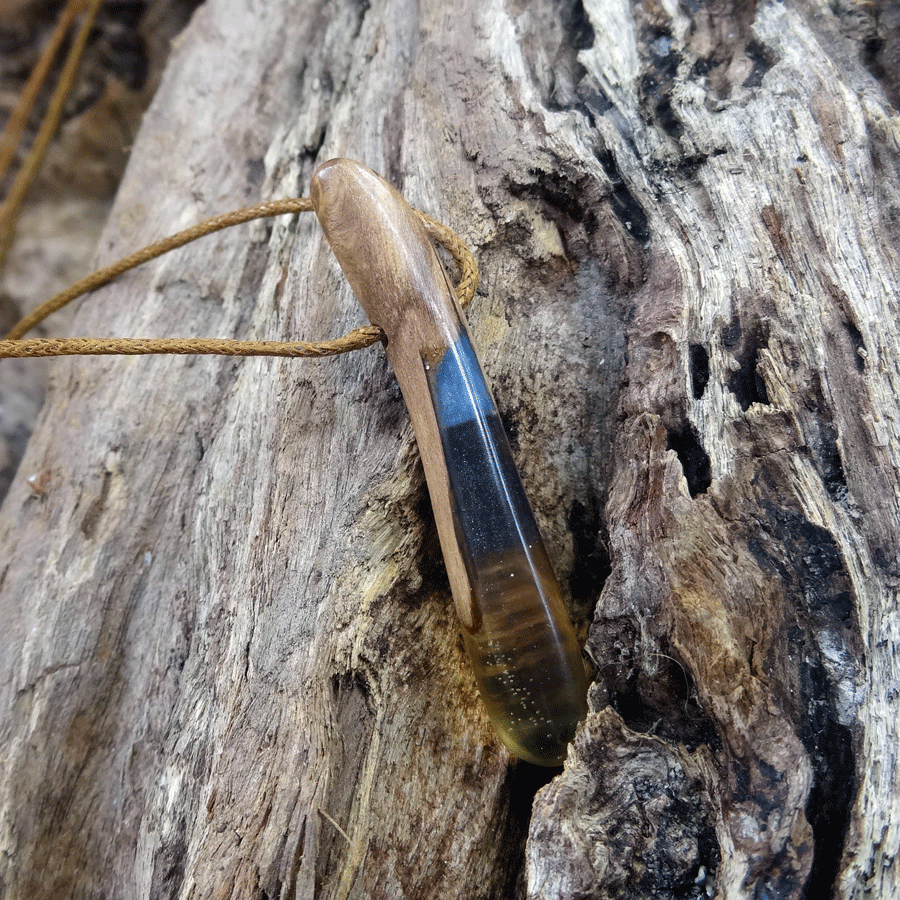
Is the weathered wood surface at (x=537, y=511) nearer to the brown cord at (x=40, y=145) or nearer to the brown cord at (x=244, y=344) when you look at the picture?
the brown cord at (x=244, y=344)

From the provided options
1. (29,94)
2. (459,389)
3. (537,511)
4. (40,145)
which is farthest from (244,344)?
(29,94)

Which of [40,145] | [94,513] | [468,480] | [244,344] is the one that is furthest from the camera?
[40,145]

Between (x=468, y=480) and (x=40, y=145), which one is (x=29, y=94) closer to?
(x=40, y=145)

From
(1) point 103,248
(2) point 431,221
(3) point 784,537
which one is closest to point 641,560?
(3) point 784,537

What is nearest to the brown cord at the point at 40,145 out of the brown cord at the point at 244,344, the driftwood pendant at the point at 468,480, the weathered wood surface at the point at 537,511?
the weathered wood surface at the point at 537,511

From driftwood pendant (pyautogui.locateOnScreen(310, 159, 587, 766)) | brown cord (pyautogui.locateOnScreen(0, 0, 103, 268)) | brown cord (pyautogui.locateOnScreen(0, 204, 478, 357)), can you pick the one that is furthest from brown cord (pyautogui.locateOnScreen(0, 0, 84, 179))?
driftwood pendant (pyautogui.locateOnScreen(310, 159, 587, 766))

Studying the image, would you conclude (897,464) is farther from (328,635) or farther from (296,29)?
(296,29)

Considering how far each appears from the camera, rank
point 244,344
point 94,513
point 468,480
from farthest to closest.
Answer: point 94,513 < point 244,344 < point 468,480
